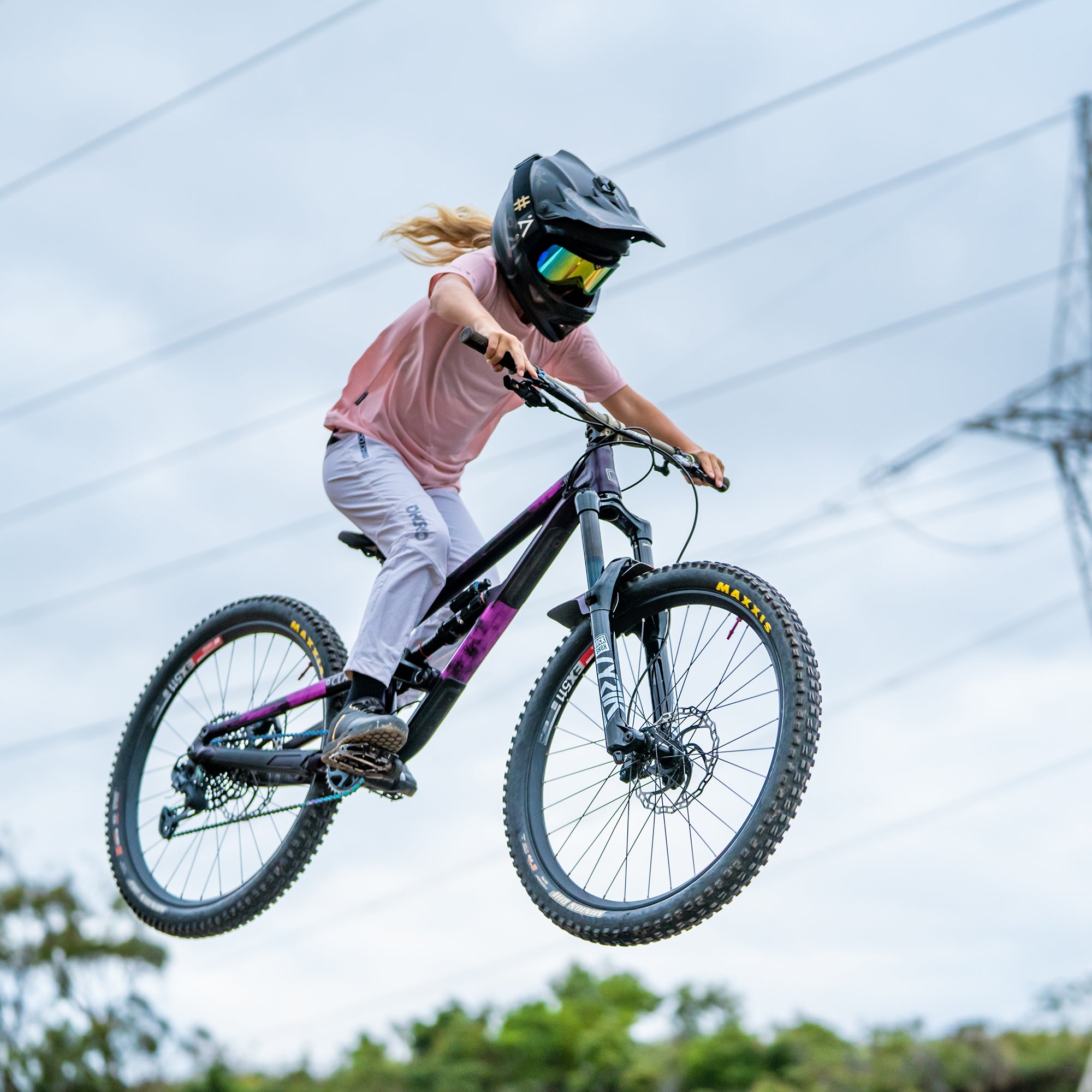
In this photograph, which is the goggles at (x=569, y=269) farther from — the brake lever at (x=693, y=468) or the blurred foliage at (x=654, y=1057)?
the blurred foliage at (x=654, y=1057)

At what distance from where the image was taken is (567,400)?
15.1ft

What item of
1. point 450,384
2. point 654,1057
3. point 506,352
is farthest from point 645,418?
point 654,1057

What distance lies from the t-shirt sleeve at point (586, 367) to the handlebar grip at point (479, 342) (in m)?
1.03

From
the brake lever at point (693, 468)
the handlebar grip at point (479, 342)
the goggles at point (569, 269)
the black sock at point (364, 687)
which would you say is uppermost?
the goggles at point (569, 269)

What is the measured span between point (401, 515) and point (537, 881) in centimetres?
150

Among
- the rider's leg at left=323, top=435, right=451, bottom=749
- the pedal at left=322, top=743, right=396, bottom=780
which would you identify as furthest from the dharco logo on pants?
the pedal at left=322, top=743, right=396, bottom=780

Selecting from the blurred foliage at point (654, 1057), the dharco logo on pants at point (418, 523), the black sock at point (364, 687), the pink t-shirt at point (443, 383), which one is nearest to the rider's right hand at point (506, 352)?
the pink t-shirt at point (443, 383)

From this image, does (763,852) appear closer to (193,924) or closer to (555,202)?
(555,202)

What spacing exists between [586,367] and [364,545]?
1153mm

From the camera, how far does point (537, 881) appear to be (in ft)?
15.1

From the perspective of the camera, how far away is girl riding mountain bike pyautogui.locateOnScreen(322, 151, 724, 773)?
16.0 ft

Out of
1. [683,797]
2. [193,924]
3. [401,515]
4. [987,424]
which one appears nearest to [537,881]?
[683,797]

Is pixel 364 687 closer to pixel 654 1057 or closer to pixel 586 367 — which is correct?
pixel 586 367

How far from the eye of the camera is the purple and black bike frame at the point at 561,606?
14.9 ft
